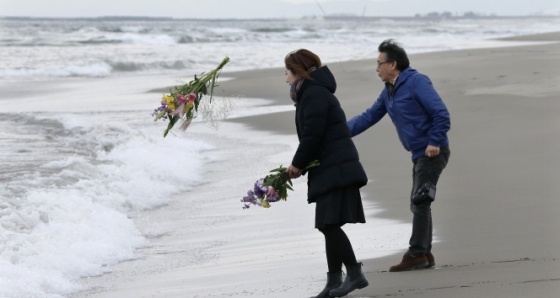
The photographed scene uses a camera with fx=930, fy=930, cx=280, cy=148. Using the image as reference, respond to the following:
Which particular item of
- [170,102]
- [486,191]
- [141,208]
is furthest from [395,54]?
[141,208]

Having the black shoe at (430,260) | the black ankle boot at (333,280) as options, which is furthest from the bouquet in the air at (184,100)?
the black shoe at (430,260)

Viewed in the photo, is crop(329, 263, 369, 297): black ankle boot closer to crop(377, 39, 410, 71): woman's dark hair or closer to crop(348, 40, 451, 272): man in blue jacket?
crop(348, 40, 451, 272): man in blue jacket

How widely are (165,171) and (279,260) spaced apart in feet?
14.7

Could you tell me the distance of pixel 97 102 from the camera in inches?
782

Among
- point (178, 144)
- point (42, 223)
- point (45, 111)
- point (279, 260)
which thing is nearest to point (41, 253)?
point (42, 223)

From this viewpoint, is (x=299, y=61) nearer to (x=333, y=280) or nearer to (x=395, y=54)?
(x=395, y=54)

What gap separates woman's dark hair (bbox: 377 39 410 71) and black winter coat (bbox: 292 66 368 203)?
27.2 inches

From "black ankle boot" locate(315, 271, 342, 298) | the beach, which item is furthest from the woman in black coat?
the beach

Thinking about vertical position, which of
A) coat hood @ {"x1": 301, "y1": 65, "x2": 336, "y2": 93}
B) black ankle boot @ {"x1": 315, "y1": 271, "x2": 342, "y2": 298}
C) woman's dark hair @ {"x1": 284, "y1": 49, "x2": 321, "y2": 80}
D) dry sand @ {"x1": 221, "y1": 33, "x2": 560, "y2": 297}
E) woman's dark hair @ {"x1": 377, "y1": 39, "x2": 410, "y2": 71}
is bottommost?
black ankle boot @ {"x1": 315, "y1": 271, "x2": 342, "y2": 298}

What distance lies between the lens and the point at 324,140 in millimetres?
4793

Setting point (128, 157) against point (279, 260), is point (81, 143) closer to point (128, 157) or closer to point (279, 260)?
point (128, 157)

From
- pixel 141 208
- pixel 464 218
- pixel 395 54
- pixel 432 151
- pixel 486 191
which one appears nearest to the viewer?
pixel 432 151

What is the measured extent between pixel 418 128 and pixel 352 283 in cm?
104

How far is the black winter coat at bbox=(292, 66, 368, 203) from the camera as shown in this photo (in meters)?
4.72
